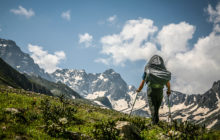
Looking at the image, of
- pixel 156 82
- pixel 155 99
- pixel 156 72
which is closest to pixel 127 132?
pixel 155 99

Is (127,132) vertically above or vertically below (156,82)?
below

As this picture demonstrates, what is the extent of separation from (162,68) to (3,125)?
35.4 feet

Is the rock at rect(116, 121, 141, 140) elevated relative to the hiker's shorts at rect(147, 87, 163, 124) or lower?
lower

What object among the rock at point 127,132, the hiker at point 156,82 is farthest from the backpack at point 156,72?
the rock at point 127,132

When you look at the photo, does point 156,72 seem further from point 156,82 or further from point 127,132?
point 127,132

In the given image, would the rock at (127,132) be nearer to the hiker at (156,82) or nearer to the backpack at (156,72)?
the hiker at (156,82)

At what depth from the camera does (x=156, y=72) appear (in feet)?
44.3

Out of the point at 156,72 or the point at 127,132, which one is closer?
the point at 127,132

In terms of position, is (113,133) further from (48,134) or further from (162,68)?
(162,68)

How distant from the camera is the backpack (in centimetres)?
1317

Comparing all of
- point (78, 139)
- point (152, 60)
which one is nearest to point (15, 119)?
point (78, 139)

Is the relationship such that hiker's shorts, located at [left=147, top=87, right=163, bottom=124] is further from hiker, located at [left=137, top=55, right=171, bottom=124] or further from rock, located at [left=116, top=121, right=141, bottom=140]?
rock, located at [left=116, top=121, right=141, bottom=140]

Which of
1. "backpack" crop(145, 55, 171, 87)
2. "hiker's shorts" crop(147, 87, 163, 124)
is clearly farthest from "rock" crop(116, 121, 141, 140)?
"backpack" crop(145, 55, 171, 87)

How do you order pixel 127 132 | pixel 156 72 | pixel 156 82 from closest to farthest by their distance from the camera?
1. pixel 127 132
2. pixel 156 82
3. pixel 156 72
